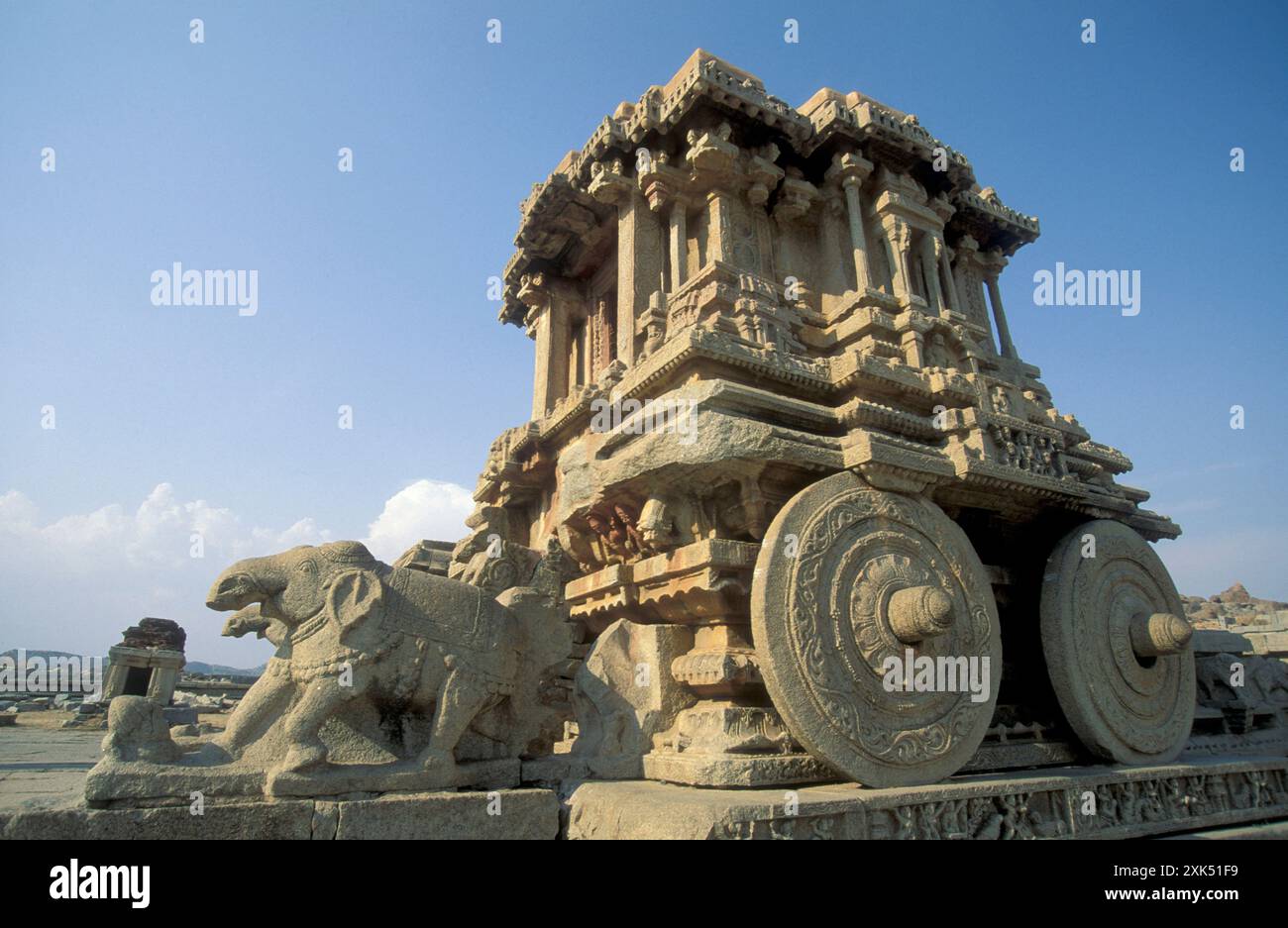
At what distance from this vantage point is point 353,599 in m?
4.83

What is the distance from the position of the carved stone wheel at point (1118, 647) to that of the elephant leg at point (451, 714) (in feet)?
16.2

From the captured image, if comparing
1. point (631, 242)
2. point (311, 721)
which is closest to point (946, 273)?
point (631, 242)

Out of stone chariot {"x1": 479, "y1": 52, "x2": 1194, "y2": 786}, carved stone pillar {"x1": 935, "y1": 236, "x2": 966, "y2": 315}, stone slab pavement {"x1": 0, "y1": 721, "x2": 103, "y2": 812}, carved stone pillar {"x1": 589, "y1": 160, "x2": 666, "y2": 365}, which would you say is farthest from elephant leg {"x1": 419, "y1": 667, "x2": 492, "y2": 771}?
carved stone pillar {"x1": 935, "y1": 236, "x2": 966, "y2": 315}

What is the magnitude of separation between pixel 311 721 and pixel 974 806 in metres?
4.32

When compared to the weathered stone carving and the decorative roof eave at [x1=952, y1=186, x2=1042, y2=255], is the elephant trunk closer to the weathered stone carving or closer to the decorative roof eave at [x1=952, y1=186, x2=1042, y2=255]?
the weathered stone carving

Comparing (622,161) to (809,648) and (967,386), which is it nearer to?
(967,386)

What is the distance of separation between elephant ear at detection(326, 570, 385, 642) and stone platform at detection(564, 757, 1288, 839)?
1795mm

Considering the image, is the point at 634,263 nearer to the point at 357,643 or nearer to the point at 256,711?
the point at 357,643

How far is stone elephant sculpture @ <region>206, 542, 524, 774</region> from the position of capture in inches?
181
